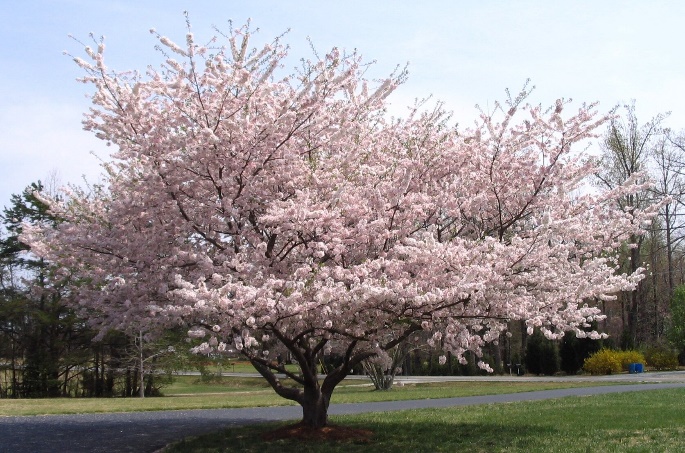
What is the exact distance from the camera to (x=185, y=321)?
1009 cm

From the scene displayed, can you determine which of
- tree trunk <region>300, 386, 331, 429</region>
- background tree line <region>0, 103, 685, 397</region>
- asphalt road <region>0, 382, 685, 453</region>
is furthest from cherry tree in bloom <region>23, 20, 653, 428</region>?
background tree line <region>0, 103, 685, 397</region>

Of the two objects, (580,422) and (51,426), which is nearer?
(580,422)

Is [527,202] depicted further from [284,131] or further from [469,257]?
[284,131]

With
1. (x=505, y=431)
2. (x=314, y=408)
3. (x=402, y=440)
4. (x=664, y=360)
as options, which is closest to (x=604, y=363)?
(x=664, y=360)

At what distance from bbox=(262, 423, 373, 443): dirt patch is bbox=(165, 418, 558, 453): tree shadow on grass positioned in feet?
0.20

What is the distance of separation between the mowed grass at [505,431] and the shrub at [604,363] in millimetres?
18868

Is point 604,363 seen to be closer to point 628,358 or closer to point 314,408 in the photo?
point 628,358

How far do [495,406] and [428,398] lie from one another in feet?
14.4

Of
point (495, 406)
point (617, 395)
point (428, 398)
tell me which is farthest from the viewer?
point (428, 398)

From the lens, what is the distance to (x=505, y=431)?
1165 centimetres

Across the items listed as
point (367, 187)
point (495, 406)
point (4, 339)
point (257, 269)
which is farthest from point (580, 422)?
point (4, 339)

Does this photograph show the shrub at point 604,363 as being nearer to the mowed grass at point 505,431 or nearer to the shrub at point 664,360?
the shrub at point 664,360

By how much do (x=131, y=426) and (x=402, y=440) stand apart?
6.82 metres

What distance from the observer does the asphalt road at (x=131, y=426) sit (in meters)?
11.9
